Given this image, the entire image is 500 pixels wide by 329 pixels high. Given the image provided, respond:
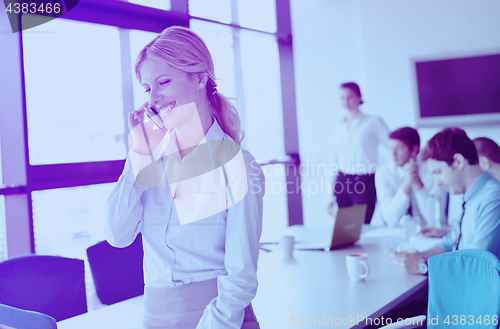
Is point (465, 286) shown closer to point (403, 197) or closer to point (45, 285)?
point (403, 197)

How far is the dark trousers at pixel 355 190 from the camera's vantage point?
12.8ft

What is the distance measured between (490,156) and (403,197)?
0.55m

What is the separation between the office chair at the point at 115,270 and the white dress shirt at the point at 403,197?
1601 millimetres

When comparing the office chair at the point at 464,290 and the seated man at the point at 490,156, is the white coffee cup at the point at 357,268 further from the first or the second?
the seated man at the point at 490,156

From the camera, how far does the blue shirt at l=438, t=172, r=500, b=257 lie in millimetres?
1764

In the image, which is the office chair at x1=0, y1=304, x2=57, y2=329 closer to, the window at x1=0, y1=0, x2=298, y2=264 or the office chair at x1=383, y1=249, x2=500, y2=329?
the office chair at x1=383, y1=249, x2=500, y2=329

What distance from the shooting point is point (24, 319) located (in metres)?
0.90

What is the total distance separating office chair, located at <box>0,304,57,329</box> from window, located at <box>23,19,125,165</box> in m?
1.73

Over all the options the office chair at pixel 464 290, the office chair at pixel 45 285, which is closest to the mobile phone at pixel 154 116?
the office chair at pixel 45 285

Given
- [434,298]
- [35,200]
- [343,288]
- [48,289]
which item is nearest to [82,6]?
[35,200]

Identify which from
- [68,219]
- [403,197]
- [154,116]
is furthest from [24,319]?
[403,197]

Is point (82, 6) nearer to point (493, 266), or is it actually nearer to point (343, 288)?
point (343, 288)

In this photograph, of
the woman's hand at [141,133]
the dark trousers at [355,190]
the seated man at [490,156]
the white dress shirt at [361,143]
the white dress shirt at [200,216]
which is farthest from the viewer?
the white dress shirt at [361,143]

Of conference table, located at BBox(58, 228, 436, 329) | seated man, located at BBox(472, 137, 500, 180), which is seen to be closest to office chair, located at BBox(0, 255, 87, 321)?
conference table, located at BBox(58, 228, 436, 329)
